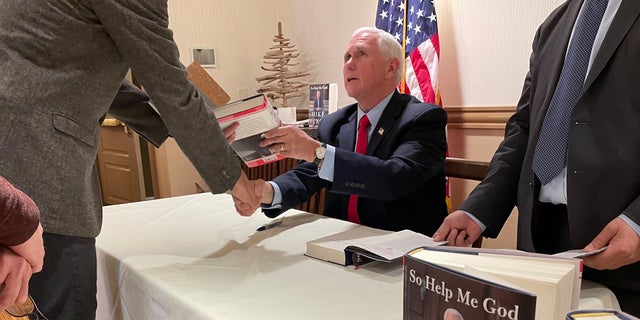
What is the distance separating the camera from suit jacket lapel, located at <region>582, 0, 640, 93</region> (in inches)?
36.4

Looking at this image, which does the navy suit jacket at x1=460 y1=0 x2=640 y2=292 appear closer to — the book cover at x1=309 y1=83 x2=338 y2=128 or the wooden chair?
the wooden chair

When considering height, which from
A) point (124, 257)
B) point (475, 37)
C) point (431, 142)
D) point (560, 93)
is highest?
point (475, 37)

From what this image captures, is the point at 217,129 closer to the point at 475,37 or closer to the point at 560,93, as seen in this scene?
the point at 560,93

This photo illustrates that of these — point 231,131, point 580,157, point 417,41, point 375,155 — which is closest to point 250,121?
point 231,131

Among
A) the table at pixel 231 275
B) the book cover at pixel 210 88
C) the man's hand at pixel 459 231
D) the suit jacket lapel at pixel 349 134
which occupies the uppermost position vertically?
the book cover at pixel 210 88

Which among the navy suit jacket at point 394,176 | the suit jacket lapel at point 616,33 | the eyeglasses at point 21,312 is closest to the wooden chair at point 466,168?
the navy suit jacket at point 394,176

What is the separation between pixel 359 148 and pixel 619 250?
0.97 metres

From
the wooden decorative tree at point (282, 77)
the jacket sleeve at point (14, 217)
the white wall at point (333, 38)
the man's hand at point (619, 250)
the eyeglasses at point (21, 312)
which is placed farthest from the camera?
the wooden decorative tree at point (282, 77)

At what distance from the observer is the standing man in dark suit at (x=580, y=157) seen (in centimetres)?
91

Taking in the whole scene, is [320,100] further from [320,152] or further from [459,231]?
[459,231]

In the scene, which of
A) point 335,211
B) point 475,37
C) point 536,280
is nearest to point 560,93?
point 536,280

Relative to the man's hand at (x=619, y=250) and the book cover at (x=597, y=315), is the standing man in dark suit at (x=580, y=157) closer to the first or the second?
the man's hand at (x=619, y=250)

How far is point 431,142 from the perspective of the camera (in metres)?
1.55

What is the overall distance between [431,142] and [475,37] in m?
1.28
